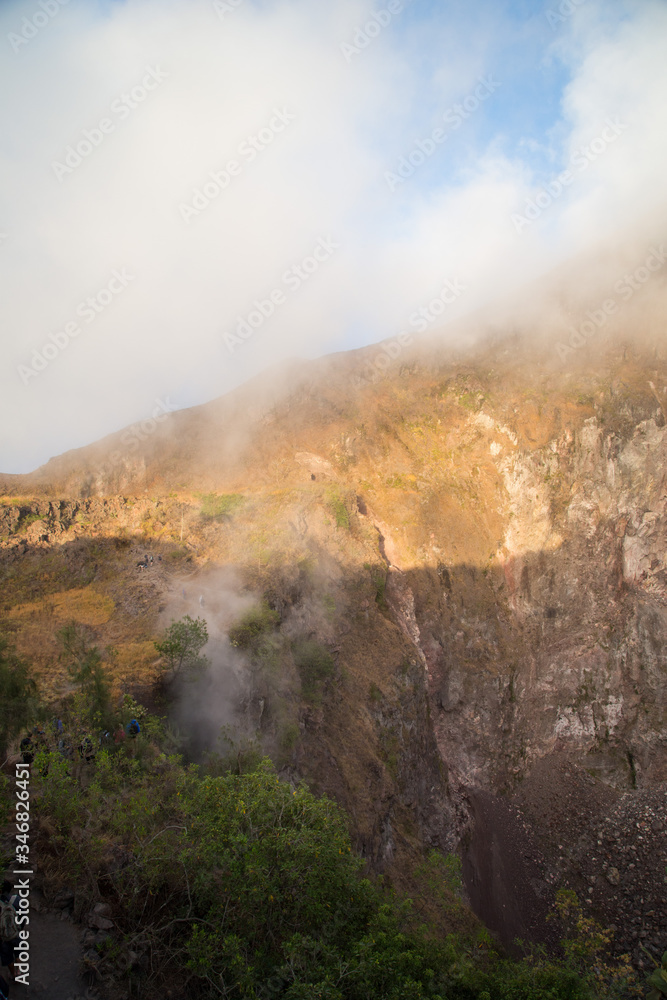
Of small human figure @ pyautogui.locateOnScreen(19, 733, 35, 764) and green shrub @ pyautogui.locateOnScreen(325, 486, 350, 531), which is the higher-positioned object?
green shrub @ pyautogui.locateOnScreen(325, 486, 350, 531)

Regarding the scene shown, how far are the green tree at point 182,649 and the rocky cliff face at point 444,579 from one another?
3887mm

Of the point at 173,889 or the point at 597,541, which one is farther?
the point at 597,541

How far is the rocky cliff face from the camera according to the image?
29922 mm

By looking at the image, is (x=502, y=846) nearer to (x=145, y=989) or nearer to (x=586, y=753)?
(x=586, y=753)

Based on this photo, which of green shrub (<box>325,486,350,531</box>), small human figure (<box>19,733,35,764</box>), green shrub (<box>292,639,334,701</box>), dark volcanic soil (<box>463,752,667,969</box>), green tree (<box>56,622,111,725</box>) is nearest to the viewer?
small human figure (<box>19,733,35,764</box>)

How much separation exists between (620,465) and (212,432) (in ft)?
130

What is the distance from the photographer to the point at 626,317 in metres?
49.1

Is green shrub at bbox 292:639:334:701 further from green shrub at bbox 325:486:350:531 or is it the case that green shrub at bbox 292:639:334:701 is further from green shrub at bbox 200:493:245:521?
green shrub at bbox 200:493:245:521

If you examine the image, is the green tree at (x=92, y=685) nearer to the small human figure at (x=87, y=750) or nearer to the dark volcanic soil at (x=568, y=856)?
the small human figure at (x=87, y=750)

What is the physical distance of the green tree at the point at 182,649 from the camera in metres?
21.9

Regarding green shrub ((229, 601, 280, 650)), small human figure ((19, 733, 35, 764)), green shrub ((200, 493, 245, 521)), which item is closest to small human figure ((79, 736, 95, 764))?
small human figure ((19, 733, 35, 764))

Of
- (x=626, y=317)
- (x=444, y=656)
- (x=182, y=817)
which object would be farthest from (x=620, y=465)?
(x=182, y=817)

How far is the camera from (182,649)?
22.0m

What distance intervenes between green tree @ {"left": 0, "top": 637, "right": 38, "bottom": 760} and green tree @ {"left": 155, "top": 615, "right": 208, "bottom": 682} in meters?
6.02
